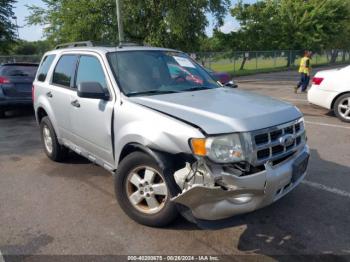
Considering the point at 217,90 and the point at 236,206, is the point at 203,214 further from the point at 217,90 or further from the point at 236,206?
the point at 217,90

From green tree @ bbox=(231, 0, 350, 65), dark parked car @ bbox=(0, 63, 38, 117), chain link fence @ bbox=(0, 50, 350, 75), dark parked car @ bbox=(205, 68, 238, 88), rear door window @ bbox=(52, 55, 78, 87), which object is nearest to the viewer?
rear door window @ bbox=(52, 55, 78, 87)

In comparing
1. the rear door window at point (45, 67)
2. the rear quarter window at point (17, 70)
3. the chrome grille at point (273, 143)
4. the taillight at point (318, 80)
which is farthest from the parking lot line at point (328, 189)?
the rear quarter window at point (17, 70)

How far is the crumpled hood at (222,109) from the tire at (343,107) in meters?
5.20

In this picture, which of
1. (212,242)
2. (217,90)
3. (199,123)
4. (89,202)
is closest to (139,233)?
(212,242)

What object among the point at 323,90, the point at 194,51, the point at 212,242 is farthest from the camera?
the point at 194,51

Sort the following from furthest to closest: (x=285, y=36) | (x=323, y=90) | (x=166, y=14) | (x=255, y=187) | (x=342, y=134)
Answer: (x=285, y=36), (x=166, y=14), (x=323, y=90), (x=342, y=134), (x=255, y=187)

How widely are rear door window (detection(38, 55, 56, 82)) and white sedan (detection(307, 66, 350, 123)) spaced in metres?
6.25

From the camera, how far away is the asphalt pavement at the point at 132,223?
3244mm

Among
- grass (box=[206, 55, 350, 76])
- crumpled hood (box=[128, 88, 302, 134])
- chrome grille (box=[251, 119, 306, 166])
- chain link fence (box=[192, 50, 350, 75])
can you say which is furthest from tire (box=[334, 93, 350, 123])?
grass (box=[206, 55, 350, 76])

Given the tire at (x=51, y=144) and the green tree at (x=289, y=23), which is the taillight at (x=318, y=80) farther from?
the green tree at (x=289, y=23)

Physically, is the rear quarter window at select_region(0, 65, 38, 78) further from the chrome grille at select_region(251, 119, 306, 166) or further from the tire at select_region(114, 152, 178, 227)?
the chrome grille at select_region(251, 119, 306, 166)

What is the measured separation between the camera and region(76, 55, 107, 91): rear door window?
417 cm

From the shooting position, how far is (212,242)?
3342 mm

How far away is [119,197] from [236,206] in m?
1.29
